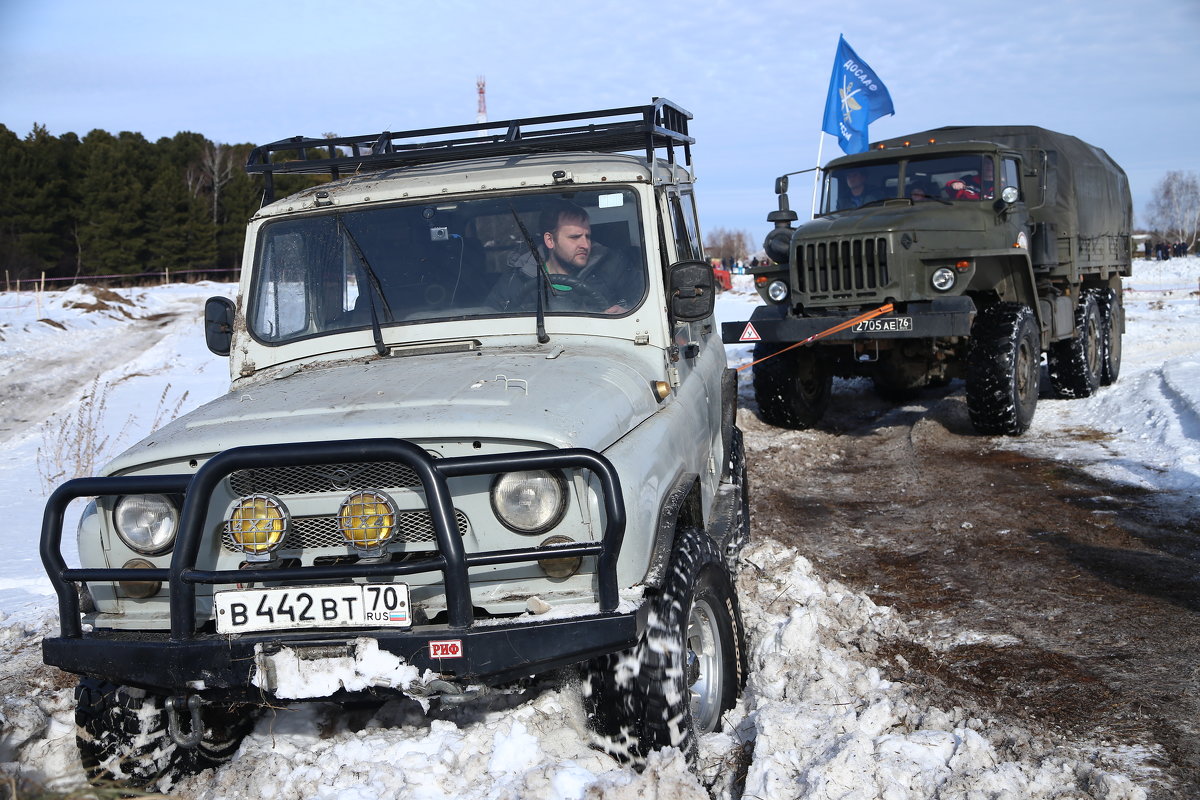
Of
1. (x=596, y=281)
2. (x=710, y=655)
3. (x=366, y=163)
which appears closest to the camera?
(x=710, y=655)

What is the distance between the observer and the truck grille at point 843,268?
9.07 metres

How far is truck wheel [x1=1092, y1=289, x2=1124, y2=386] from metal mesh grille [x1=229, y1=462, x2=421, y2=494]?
11.0 metres

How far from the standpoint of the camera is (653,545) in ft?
10.0

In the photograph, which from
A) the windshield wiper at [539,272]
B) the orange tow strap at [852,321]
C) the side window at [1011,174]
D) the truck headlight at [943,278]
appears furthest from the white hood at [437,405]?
the side window at [1011,174]

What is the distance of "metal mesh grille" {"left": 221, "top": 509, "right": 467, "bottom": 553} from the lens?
9.64 feet

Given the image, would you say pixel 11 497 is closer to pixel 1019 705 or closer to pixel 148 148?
pixel 1019 705

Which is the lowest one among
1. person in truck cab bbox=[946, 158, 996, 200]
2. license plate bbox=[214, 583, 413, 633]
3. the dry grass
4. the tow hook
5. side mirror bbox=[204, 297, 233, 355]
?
the tow hook

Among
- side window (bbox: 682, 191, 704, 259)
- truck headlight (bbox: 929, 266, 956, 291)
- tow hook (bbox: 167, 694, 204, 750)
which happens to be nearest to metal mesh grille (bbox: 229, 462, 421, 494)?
tow hook (bbox: 167, 694, 204, 750)

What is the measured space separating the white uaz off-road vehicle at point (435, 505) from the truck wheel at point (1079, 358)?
27.7ft

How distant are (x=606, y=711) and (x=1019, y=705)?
164 centimetres

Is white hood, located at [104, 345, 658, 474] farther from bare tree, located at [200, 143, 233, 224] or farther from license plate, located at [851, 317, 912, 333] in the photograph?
bare tree, located at [200, 143, 233, 224]

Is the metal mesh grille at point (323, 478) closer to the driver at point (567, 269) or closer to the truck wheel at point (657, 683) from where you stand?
the truck wheel at point (657, 683)

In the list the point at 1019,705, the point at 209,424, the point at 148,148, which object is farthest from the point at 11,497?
the point at 148,148

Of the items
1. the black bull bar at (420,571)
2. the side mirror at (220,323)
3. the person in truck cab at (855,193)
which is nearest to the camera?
the black bull bar at (420,571)
